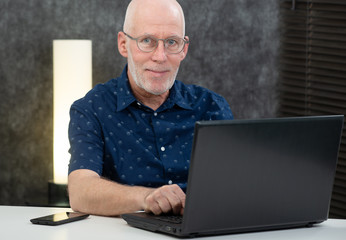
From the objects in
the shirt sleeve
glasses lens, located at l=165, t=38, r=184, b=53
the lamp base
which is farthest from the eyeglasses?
the lamp base

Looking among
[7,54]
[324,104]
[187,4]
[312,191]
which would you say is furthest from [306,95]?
[312,191]

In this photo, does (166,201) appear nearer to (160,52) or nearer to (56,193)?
(160,52)

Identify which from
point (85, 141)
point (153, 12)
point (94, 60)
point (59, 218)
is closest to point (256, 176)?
point (59, 218)

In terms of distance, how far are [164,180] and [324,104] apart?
1586 mm

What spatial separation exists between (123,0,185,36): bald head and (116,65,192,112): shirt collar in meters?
0.17

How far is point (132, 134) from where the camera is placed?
202 centimetres

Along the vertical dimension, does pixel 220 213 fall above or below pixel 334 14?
below

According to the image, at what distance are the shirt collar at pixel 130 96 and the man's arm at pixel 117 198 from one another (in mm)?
325

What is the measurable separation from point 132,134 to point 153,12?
387mm

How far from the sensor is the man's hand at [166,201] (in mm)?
1515

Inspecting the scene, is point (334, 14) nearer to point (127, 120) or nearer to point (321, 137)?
point (127, 120)

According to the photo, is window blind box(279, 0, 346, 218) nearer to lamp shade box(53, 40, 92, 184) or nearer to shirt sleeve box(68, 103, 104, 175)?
lamp shade box(53, 40, 92, 184)

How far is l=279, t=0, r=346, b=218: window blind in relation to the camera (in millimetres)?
3213

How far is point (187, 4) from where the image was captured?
367 cm
